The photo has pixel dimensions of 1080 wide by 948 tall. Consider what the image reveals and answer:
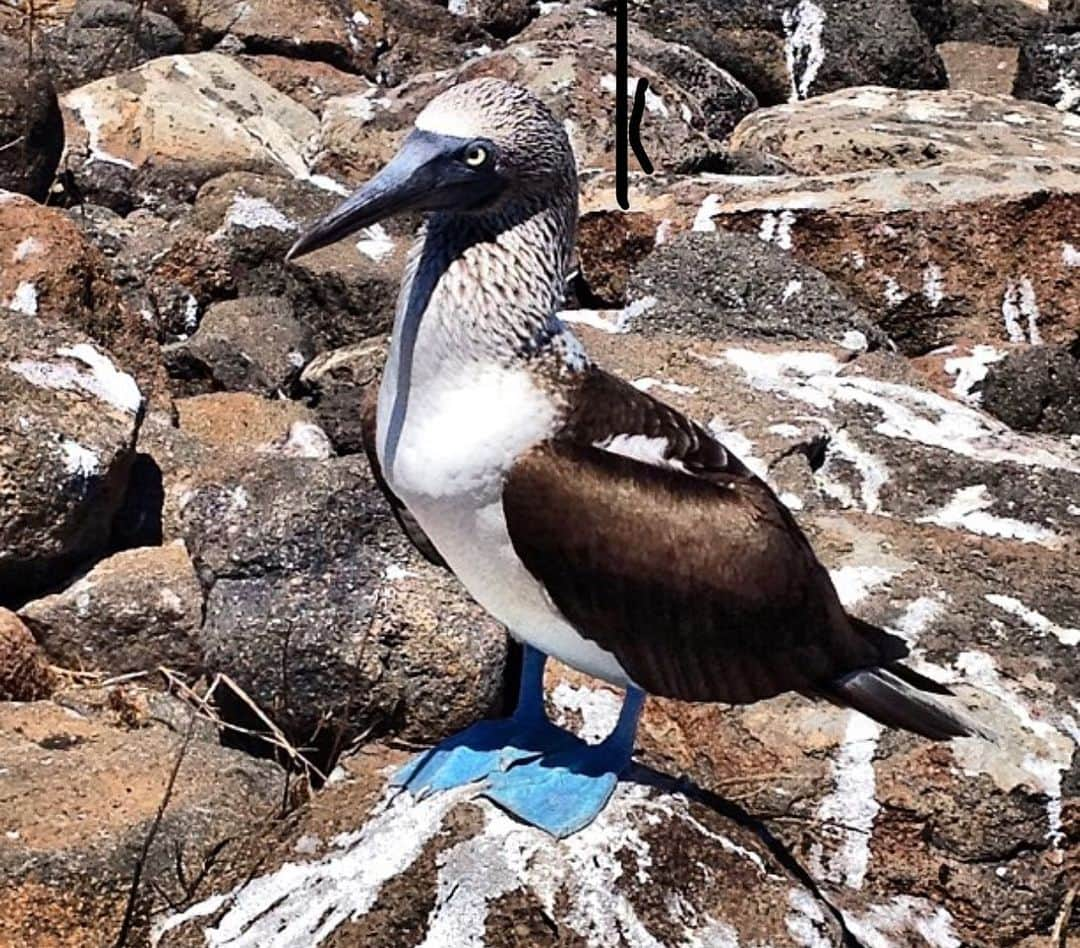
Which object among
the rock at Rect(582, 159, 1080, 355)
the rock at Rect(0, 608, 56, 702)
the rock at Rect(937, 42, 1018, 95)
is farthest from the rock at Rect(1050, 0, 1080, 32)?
the rock at Rect(0, 608, 56, 702)

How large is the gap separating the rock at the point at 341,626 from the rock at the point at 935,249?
3.16m

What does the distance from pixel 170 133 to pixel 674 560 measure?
20.5 feet

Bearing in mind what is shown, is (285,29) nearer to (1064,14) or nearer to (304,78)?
(304,78)

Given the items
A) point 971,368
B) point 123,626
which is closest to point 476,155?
point 123,626

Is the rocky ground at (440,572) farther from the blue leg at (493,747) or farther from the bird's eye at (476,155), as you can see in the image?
the bird's eye at (476,155)

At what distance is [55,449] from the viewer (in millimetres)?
4996

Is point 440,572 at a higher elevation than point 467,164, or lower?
lower

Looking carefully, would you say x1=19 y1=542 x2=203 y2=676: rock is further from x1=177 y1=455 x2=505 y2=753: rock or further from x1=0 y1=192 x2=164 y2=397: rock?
x1=0 y1=192 x2=164 y2=397: rock

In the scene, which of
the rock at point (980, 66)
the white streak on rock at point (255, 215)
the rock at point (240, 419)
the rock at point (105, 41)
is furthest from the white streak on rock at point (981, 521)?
the rock at point (980, 66)

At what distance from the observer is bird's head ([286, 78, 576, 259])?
2.81 meters

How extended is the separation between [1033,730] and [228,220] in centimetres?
446

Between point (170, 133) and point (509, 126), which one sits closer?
point (509, 126)

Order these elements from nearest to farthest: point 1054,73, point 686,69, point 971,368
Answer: point 971,368
point 686,69
point 1054,73

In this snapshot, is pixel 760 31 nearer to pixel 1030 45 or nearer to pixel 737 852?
pixel 1030 45
